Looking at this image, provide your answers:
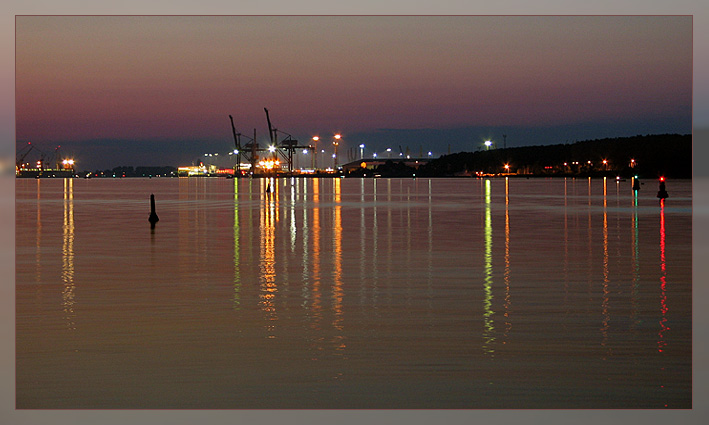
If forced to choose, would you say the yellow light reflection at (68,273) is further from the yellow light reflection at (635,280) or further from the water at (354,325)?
the yellow light reflection at (635,280)

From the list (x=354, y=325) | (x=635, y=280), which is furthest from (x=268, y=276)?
(x=635, y=280)

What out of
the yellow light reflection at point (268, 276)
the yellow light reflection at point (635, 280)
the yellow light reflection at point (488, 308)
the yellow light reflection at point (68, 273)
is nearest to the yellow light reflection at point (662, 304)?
the yellow light reflection at point (635, 280)

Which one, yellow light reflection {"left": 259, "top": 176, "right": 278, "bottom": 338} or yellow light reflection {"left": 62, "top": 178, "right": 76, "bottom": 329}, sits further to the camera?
yellow light reflection {"left": 62, "top": 178, "right": 76, "bottom": 329}

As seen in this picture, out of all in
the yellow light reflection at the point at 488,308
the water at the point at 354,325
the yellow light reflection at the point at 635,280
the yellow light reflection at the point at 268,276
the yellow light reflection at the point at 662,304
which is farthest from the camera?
the yellow light reflection at the point at 635,280

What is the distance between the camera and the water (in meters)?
7.71

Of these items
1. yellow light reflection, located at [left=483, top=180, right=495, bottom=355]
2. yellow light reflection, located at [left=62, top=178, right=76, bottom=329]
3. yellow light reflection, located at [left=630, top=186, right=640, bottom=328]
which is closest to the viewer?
yellow light reflection, located at [left=483, top=180, right=495, bottom=355]

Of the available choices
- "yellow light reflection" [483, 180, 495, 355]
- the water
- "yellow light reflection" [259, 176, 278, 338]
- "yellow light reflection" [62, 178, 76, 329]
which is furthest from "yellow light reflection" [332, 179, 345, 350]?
"yellow light reflection" [62, 178, 76, 329]

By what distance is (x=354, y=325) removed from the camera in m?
10.9

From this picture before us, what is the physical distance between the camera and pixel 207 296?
44.2 feet

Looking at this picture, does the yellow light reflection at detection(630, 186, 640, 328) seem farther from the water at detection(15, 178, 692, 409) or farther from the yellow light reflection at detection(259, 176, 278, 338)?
the yellow light reflection at detection(259, 176, 278, 338)

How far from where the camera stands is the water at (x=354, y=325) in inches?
304

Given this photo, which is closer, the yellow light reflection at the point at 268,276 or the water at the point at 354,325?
the water at the point at 354,325

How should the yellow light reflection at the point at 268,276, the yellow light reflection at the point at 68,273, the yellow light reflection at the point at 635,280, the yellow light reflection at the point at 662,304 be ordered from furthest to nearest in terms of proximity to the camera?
1. the yellow light reflection at the point at 68,273
2. the yellow light reflection at the point at 635,280
3. the yellow light reflection at the point at 268,276
4. the yellow light reflection at the point at 662,304

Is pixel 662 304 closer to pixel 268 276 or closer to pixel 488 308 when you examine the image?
pixel 488 308
